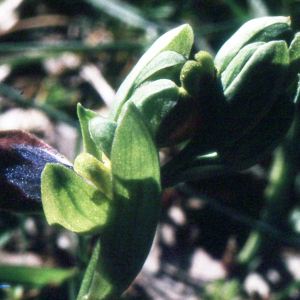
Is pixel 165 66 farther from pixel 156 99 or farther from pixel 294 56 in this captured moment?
pixel 294 56

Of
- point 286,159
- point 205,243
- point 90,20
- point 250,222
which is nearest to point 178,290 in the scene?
point 205,243

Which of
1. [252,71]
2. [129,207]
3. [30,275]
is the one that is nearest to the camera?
[252,71]

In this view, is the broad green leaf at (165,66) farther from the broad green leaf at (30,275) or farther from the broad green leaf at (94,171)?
the broad green leaf at (30,275)

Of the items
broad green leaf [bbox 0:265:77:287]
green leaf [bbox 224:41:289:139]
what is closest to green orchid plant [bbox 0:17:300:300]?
green leaf [bbox 224:41:289:139]

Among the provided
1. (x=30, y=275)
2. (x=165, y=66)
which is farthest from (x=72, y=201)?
(x=30, y=275)

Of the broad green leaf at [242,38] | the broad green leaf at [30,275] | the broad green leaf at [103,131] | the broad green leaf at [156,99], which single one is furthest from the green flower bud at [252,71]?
the broad green leaf at [30,275]

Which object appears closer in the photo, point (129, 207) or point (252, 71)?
point (252, 71)
